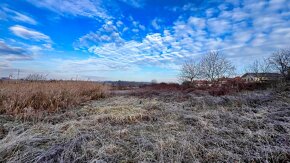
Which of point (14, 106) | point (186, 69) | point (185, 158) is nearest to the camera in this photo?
point (185, 158)

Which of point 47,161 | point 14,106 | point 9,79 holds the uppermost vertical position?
point 9,79

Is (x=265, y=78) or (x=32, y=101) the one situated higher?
(x=265, y=78)

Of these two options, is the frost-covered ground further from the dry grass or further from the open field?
the dry grass

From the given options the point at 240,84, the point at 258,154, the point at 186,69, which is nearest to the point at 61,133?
the point at 258,154

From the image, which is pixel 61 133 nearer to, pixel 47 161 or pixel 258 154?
pixel 47 161

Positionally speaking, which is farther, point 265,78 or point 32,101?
point 265,78

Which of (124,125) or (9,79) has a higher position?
(9,79)

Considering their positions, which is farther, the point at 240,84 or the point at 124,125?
the point at 240,84

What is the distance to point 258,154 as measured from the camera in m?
2.49

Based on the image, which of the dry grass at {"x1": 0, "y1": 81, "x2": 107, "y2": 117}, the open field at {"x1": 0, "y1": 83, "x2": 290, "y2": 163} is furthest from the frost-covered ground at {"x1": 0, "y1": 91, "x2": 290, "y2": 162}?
the dry grass at {"x1": 0, "y1": 81, "x2": 107, "y2": 117}

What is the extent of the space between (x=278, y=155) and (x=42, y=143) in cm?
330

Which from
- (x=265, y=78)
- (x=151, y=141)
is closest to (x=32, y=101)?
(x=151, y=141)

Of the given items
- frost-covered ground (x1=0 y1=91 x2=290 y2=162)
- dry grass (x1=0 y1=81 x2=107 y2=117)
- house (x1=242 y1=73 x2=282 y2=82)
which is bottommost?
frost-covered ground (x1=0 y1=91 x2=290 y2=162)

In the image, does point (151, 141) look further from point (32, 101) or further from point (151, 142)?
point (32, 101)
